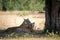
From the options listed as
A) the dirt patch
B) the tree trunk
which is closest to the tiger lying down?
the tree trunk

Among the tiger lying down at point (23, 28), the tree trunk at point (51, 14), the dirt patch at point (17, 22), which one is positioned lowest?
the dirt patch at point (17, 22)

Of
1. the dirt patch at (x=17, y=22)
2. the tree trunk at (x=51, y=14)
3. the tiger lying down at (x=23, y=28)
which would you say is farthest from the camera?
the dirt patch at (x=17, y=22)

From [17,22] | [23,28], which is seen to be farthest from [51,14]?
[17,22]

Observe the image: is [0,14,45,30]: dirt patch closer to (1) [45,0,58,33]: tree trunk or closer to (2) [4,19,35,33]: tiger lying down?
(2) [4,19,35,33]: tiger lying down

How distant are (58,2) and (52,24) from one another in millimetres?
1093

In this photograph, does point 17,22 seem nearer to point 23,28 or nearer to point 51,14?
point 23,28

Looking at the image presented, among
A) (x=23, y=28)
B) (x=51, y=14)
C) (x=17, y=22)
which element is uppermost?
(x=51, y=14)

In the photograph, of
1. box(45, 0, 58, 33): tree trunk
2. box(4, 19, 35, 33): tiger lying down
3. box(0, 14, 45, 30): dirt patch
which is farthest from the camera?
box(0, 14, 45, 30): dirt patch

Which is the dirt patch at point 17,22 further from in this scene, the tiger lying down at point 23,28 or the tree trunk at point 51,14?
the tree trunk at point 51,14

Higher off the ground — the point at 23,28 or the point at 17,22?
the point at 23,28

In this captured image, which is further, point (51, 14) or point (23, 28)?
point (23, 28)

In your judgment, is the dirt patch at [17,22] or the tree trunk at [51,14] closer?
the tree trunk at [51,14]

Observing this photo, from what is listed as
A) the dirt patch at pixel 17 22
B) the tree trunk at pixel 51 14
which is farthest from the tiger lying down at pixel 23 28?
the dirt patch at pixel 17 22

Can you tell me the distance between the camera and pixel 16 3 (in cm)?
3041
